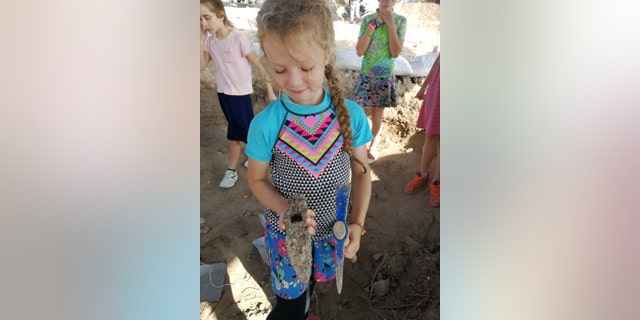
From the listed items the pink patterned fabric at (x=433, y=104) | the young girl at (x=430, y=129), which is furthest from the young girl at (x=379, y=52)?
the pink patterned fabric at (x=433, y=104)

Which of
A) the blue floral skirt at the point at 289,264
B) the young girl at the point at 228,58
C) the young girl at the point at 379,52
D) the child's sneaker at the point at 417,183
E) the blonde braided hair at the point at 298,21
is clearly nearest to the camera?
the blonde braided hair at the point at 298,21

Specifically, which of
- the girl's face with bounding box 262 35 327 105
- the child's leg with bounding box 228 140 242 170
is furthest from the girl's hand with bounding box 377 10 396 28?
the girl's face with bounding box 262 35 327 105

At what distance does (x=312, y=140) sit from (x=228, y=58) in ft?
4.84

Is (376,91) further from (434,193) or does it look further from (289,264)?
(289,264)

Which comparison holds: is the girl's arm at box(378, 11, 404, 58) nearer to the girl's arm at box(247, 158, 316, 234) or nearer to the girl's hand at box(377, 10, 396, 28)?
the girl's hand at box(377, 10, 396, 28)

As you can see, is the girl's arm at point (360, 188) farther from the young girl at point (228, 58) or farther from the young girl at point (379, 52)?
the young girl at point (379, 52)

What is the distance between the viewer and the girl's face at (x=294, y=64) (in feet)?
2.63

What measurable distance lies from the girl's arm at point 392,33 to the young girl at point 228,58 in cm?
74

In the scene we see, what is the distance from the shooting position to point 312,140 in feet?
3.15

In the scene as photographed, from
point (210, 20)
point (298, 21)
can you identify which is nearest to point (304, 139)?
point (298, 21)

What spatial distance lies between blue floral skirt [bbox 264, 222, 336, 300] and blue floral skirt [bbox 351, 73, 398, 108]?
61.8 inches

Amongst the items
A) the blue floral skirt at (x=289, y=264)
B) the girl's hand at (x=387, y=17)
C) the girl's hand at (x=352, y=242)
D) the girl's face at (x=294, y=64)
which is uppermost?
the girl's face at (x=294, y=64)
